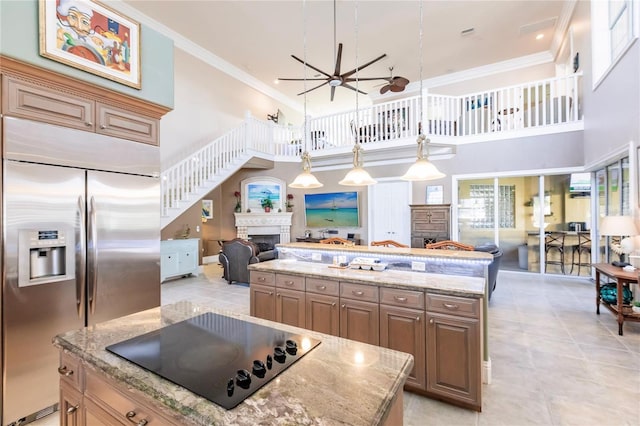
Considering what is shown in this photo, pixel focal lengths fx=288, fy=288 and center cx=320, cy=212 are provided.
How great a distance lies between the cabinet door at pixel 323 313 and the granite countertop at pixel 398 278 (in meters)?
0.20

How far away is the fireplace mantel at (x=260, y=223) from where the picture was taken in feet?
28.0

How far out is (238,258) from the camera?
19.5 ft

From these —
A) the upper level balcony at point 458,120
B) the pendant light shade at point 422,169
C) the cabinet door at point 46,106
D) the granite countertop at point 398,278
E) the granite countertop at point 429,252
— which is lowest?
the granite countertop at point 398,278

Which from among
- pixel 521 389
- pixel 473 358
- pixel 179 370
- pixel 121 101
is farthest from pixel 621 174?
pixel 121 101

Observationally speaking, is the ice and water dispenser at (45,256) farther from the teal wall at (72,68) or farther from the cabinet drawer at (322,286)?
the cabinet drawer at (322,286)

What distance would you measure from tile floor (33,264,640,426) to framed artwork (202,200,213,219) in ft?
13.3

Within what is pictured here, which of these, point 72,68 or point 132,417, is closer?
point 132,417

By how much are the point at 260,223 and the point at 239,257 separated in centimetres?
275

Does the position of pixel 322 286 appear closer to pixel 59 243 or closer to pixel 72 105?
pixel 59 243

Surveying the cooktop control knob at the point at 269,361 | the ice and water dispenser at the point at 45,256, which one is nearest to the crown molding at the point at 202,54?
the ice and water dispenser at the point at 45,256

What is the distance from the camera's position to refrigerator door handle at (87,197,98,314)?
227 centimetres

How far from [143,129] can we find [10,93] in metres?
0.85

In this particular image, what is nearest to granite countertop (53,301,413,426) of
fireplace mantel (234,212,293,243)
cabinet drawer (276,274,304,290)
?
cabinet drawer (276,274,304,290)

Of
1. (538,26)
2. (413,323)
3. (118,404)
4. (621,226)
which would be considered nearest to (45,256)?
(118,404)
